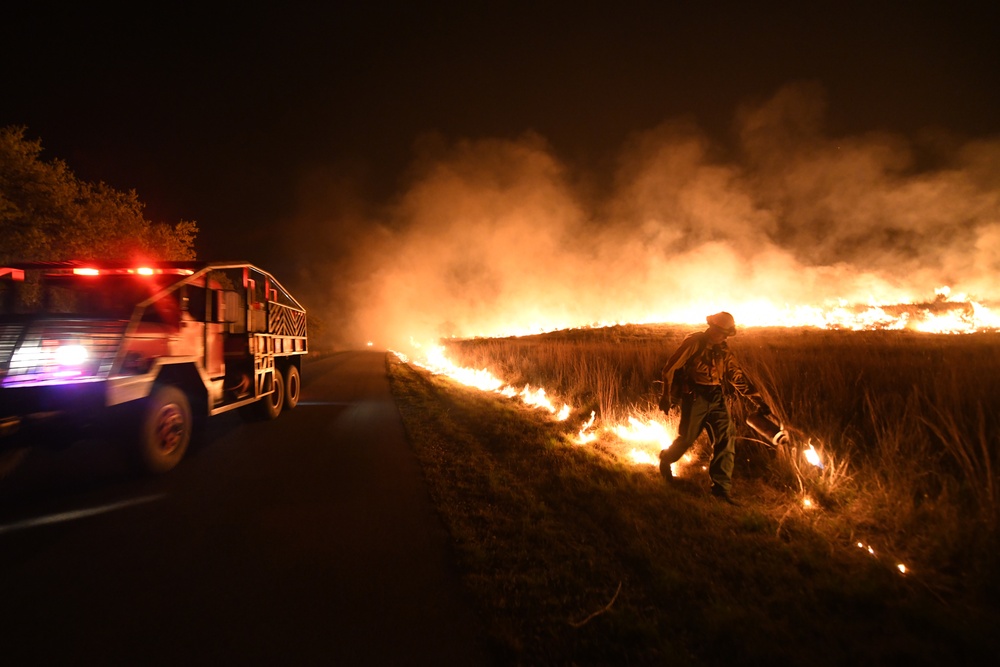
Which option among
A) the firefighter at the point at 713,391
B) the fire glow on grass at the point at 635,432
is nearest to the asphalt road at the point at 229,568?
the firefighter at the point at 713,391

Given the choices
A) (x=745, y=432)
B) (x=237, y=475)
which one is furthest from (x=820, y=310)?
(x=237, y=475)

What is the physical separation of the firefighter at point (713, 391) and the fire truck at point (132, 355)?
635cm

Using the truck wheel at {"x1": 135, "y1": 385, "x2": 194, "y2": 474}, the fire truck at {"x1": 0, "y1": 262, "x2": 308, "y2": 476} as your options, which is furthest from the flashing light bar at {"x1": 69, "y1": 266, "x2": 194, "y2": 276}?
the truck wheel at {"x1": 135, "y1": 385, "x2": 194, "y2": 474}

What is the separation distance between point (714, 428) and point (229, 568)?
15.5 feet

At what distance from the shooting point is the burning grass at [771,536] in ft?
8.92

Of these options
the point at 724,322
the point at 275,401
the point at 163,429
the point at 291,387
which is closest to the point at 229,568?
the point at 163,429

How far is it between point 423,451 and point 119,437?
376cm

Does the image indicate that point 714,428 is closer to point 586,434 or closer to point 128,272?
point 586,434

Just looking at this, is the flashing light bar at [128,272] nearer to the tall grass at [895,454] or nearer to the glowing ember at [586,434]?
the glowing ember at [586,434]

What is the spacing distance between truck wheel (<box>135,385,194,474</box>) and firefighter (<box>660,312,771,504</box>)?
6230mm

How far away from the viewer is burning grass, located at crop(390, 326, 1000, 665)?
272 cm

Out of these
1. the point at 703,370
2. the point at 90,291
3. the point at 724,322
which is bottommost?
the point at 703,370

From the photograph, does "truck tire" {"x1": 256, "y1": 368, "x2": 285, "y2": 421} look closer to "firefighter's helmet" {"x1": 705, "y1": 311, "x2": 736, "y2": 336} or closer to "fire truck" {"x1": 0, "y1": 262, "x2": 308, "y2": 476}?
"fire truck" {"x1": 0, "y1": 262, "x2": 308, "y2": 476}

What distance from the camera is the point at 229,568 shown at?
3439 mm
